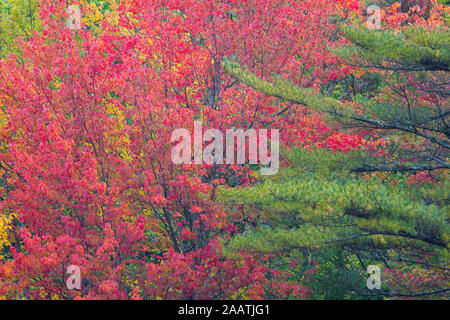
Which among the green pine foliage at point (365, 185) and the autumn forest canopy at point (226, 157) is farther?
the autumn forest canopy at point (226, 157)

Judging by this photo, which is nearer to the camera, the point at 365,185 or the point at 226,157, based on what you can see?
the point at 365,185

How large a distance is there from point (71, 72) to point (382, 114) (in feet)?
17.6

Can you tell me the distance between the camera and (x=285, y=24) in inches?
419

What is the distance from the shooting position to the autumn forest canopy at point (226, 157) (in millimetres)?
7562

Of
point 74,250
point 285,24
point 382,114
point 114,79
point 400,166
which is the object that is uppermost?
point 285,24

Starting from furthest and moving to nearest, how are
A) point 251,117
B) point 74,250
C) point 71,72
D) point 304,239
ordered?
1. point 251,117
2. point 71,72
3. point 74,250
4. point 304,239

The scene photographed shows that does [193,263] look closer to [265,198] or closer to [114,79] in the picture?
[265,198]

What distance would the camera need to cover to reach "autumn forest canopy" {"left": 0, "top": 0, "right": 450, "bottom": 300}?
7.56 meters

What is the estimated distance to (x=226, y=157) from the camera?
9992mm

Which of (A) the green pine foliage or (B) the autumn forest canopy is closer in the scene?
(A) the green pine foliage

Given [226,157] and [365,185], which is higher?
[226,157]

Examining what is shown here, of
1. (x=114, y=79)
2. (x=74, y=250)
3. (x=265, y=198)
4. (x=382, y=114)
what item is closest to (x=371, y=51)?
(x=382, y=114)

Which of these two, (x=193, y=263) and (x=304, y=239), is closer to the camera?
(x=304, y=239)

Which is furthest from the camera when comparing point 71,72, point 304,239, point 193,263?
point 193,263
